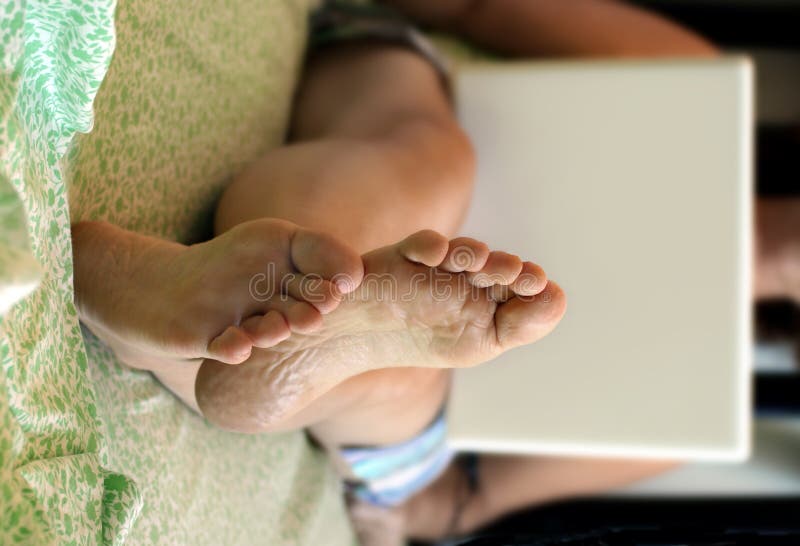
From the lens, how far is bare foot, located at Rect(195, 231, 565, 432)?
51 cm

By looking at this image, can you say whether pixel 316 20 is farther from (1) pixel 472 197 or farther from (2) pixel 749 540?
(2) pixel 749 540

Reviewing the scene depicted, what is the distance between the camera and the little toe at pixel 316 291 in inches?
19.5

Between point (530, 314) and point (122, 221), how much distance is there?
1.22 ft

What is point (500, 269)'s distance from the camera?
50cm

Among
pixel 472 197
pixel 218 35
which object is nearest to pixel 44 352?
pixel 218 35

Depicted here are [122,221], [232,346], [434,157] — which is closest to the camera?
[232,346]

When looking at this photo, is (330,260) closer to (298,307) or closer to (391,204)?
(298,307)

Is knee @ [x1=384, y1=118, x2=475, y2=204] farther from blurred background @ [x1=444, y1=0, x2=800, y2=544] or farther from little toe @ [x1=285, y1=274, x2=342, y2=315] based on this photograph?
blurred background @ [x1=444, y1=0, x2=800, y2=544]

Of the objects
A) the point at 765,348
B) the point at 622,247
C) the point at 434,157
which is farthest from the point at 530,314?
the point at 765,348

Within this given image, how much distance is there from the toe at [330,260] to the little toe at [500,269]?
84mm

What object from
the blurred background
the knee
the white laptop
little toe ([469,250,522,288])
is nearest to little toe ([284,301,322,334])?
little toe ([469,250,522,288])

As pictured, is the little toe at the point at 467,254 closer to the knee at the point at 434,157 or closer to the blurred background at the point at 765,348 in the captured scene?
the knee at the point at 434,157

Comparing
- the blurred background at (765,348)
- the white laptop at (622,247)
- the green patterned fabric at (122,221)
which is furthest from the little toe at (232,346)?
the blurred background at (765,348)

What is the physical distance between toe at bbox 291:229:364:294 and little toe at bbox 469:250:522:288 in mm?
84
